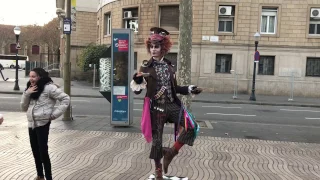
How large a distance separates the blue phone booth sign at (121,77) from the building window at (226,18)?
16838 mm

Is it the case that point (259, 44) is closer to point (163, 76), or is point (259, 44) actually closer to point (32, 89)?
point (163, 76)

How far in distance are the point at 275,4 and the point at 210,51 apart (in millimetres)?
5485

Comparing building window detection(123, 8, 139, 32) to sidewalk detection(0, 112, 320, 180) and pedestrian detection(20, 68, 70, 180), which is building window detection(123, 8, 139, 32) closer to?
sidewalk detection(0, 112, 320, 180)

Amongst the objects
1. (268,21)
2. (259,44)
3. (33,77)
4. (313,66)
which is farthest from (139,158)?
(313,66)

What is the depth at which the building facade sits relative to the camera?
77.4 ft

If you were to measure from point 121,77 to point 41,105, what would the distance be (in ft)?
14.9

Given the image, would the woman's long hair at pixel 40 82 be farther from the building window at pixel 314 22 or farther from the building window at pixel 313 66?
the building window at pixel 314 22

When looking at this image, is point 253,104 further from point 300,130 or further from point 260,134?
point 260,134

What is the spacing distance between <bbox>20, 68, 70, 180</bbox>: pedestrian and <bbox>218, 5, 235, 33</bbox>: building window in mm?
21197

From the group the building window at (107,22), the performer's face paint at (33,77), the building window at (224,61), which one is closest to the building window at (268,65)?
the building window at (224,61)

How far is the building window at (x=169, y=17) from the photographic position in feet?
81.5

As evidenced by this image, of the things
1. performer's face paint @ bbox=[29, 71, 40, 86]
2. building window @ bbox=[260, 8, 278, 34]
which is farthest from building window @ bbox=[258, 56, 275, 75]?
performer's face paint @ bbox=[29, 71, 40, 86]

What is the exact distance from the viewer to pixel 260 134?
29.6 ft

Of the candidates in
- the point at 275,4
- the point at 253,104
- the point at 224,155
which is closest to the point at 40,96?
the point at 224,155
